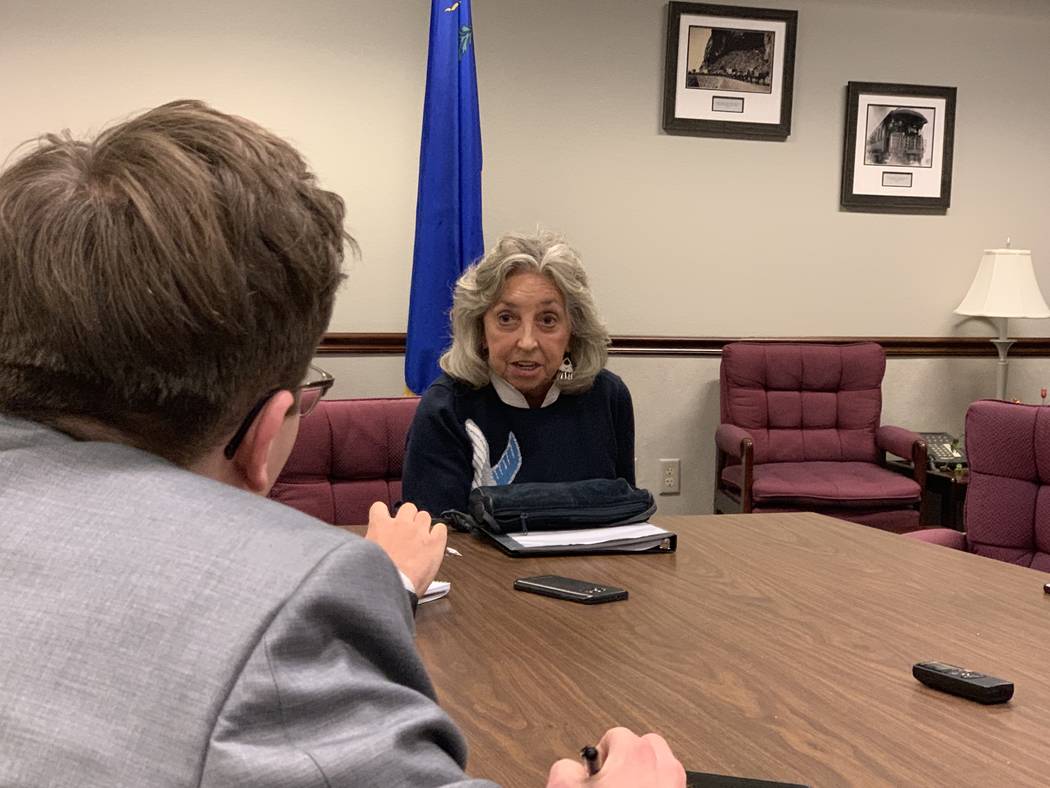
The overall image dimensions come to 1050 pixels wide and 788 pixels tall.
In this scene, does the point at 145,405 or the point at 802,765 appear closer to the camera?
the point at 145,405

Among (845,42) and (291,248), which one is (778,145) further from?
(291,248)

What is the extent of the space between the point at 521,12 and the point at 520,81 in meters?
0.30

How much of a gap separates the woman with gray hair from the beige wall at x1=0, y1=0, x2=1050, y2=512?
2332 millimetres

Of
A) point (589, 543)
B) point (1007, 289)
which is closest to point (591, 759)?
point (589, 543)

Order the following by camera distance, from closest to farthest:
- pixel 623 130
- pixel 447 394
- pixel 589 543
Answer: pixel 589 543, pixel 447 394, pixel 623 130

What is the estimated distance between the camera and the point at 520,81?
4980 mm

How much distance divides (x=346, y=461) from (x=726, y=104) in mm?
3007

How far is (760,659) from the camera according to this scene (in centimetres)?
141

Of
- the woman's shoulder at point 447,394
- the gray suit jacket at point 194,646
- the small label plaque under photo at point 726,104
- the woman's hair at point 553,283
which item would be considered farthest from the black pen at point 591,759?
the small label plaque under photo at point 726,104

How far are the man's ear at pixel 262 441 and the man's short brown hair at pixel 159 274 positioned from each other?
18mm

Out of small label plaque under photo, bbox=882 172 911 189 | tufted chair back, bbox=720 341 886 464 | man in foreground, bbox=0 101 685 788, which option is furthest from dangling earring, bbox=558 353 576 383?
small label plaque under photo, bbox=882 172 911 189

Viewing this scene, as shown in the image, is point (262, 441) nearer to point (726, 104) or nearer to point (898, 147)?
point (726, 104)

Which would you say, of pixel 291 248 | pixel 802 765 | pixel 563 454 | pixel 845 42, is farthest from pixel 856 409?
pixel 291 248

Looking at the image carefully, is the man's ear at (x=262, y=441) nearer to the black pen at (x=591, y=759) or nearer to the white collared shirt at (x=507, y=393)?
the black pen at (x=591, y=759)
